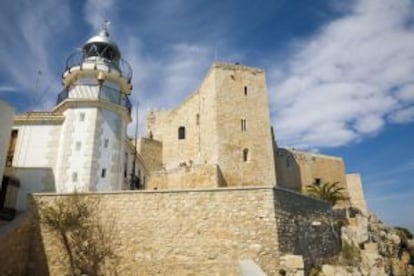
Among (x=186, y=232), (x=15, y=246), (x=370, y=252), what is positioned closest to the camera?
(x=15, y=246)

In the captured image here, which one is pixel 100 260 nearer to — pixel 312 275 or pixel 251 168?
pixel 312 275

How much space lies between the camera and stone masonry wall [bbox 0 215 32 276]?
37.1 feet

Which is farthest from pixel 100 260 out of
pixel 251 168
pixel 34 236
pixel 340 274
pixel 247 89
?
pixel 247 89

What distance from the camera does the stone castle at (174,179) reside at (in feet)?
40.1

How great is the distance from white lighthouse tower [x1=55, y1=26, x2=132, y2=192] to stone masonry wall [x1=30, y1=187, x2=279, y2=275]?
3023mm

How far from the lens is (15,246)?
11875 millimetres

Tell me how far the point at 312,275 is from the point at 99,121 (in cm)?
1228

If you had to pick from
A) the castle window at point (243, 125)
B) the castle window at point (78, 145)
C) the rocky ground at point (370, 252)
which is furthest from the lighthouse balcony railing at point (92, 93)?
the rocky ground at point (370, 252)

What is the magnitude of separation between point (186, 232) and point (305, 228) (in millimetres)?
5379

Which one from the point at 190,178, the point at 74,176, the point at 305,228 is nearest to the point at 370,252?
the point at 305,228

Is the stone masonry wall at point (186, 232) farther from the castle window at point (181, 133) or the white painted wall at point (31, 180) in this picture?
the castle window at point (181, 133)

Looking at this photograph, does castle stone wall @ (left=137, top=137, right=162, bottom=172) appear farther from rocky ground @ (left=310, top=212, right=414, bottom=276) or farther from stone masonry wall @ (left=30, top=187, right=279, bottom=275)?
rocky ground @ (left=310, top=212, right=414, bottom=276)

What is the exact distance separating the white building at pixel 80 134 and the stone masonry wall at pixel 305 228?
855cm

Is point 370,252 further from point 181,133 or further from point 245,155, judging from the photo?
point 181,133
